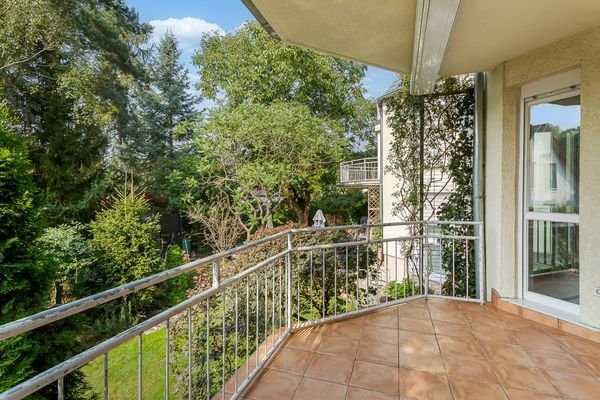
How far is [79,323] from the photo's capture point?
3428 millimetres

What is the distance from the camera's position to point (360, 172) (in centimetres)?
1330

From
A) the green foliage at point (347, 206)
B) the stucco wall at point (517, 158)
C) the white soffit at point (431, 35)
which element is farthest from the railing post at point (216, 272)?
the green foliage at point (347, 206)

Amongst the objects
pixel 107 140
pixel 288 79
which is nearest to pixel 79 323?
pixel 107 140

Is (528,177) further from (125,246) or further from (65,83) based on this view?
(65,83)

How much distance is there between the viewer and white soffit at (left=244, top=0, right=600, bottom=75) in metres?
2.10

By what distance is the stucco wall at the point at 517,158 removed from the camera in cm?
258

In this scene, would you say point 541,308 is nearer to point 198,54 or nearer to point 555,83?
point 555,83

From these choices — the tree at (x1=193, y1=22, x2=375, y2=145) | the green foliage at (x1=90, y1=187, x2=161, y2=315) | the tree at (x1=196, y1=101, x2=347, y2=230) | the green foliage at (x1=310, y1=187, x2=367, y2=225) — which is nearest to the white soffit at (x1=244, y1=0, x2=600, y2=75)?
the tree at (x1=196, y1=101, x2=347, y2=230)

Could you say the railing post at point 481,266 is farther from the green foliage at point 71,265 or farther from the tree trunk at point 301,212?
the tree trunk at point 301,212

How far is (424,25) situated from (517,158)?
2.00 meters

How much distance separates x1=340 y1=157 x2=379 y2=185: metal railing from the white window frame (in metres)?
9.35

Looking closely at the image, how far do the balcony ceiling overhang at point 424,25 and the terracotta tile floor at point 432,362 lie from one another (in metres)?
2.23

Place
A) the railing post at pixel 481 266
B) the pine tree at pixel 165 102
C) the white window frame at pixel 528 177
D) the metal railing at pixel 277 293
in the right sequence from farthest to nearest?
Answer: the pine tree at pixel 165 102
the railing post at pixel 481 266
the white window frame at pixel 528 177
the metal railing at pixel 277 293

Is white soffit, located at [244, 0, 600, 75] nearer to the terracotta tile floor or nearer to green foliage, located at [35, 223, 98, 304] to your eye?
the terracotta tile floor
